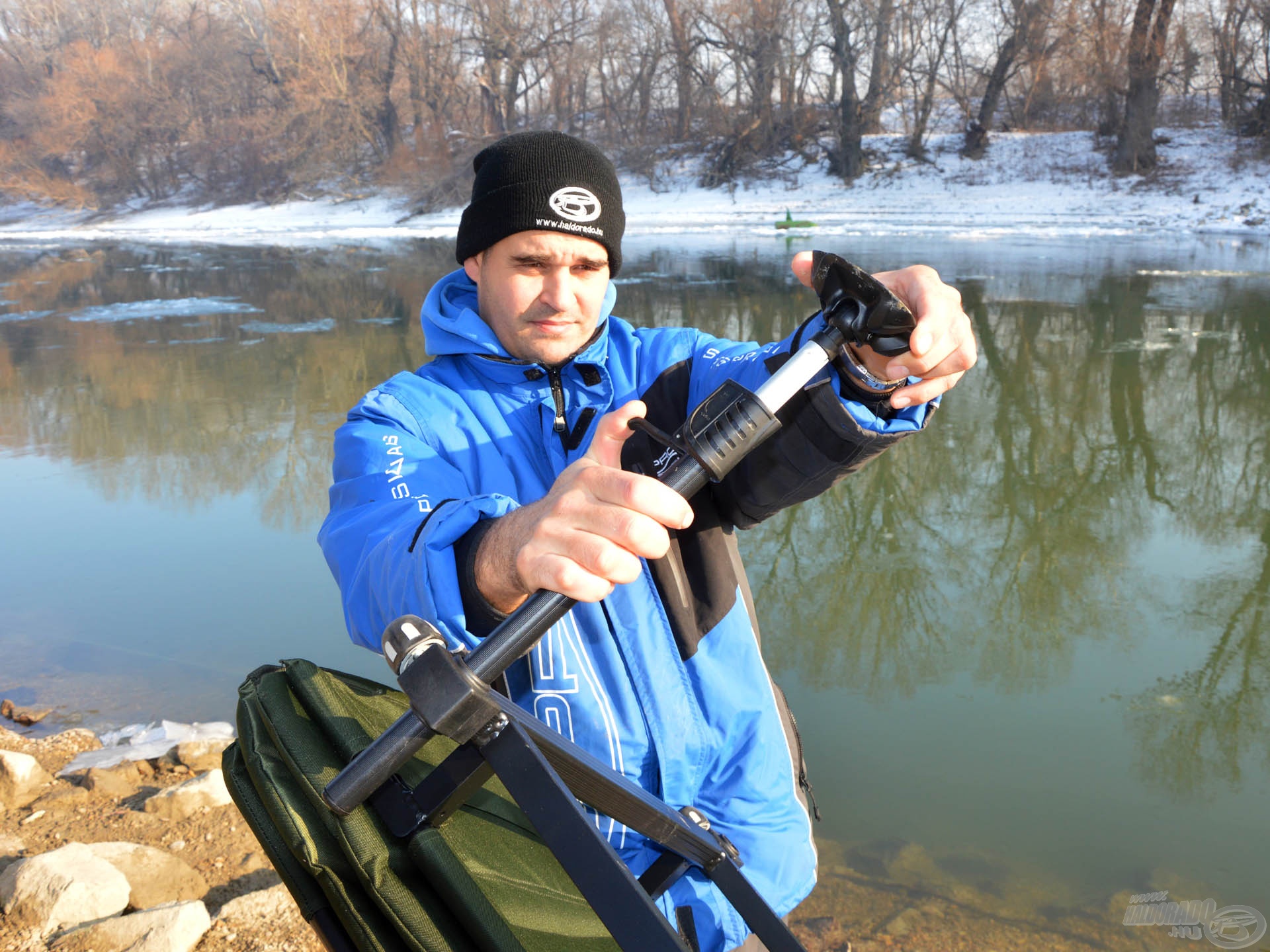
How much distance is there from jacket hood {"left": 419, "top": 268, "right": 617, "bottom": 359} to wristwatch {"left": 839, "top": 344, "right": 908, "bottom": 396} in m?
0.58

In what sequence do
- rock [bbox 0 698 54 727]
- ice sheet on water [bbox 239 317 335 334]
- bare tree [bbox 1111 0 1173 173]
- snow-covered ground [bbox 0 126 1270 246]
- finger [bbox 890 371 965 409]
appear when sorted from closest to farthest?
finger [bbox 890 371 965 409] < rock [bbox 0 698 54 727] < ice sheet on water [bbox 239 317 335 334] < snow-covered ground [bbox 0 126 1270 246] < bare tree [bbox 1111 0 1173 173]

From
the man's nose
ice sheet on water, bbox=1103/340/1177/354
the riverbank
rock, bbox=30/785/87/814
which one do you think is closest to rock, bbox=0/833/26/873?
the riverbank

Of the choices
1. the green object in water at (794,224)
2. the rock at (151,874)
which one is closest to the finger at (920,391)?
the rock at (151,874)

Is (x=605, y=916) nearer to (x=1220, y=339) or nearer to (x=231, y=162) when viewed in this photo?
(x=1220, y=339)

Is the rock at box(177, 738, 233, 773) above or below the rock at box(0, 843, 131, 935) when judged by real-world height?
below

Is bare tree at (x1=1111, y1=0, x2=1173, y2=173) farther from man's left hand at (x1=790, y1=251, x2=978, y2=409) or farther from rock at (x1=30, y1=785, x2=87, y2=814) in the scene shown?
rock at (x1=30, y1=785, x2=87, y2=814)

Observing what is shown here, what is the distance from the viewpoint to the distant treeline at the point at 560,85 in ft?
85.0

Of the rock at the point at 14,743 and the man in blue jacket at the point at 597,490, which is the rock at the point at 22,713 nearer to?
the rock at the point at 14,743

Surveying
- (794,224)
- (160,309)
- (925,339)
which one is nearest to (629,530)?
(925,339)

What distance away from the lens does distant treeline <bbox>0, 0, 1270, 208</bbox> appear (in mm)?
25906

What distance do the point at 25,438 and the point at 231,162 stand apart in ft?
114

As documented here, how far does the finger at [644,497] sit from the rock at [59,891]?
2030mm

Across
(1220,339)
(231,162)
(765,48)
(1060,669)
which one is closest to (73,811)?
(1060,669)

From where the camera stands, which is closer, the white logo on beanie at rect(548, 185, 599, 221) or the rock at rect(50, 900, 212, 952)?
the white logo on beanie at rect(548, 185, 599, 221)
